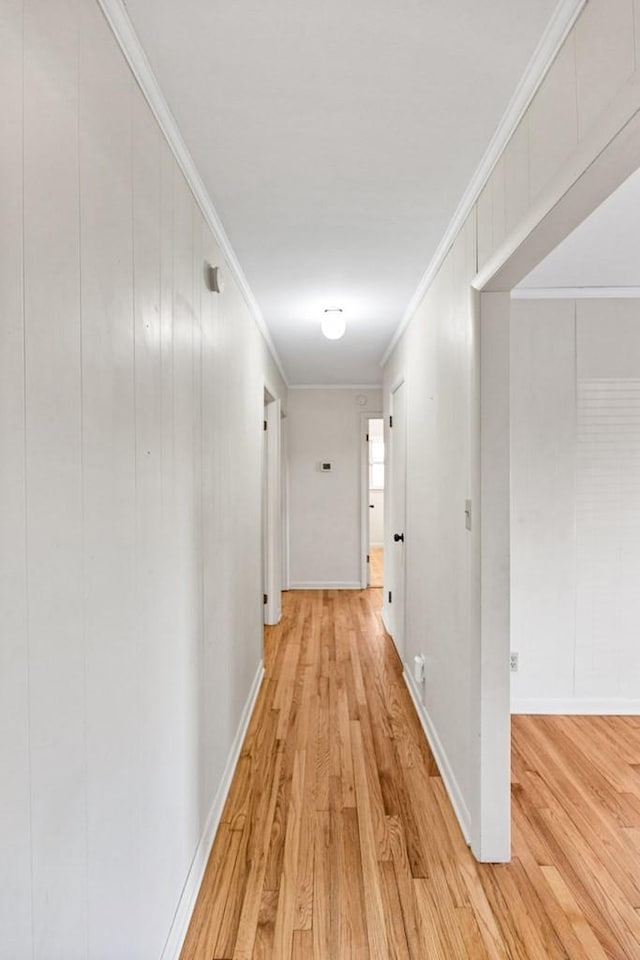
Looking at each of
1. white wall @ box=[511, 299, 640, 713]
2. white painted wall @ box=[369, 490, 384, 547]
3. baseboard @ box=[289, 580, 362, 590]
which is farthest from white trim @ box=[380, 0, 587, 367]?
white painted wall @ box=[369, 490, 384, 547]

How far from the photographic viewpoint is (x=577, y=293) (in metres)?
2.90

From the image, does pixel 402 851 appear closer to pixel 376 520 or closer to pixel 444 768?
pixel 444 768

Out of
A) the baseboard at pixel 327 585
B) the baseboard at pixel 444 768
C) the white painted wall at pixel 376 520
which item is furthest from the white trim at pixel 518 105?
the white painted wall at pixel 376 520

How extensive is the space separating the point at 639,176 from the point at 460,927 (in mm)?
2478

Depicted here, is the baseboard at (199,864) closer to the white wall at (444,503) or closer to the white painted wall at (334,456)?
the white wall at (444,503)

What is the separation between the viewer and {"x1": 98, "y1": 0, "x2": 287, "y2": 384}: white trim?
3.57ft

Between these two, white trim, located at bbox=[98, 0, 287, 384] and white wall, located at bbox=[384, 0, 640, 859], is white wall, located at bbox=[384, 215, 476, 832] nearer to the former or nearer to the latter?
white wall, located at bbox=[384, 0, 640, 859]

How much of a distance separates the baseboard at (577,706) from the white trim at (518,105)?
240 cm

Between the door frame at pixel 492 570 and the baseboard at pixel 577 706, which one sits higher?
the door frame at pixel 492 570

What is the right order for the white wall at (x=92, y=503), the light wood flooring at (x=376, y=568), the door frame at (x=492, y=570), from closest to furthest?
the white wall at (x=92, y=503), the door frame at (x=492, y=570), the light wood flooring at (x=376, y=568)

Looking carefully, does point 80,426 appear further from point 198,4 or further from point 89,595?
point 198,4

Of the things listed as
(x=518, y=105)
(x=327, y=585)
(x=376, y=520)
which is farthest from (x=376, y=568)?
(x=518, y=105)

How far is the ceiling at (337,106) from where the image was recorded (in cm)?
113

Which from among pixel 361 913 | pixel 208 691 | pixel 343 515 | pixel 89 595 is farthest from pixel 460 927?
pixel 343 515
